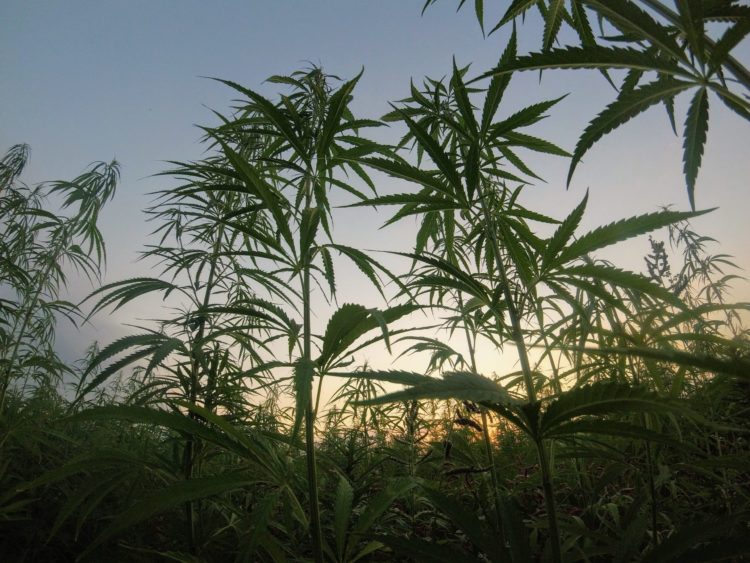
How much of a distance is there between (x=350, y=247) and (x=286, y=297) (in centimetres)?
30

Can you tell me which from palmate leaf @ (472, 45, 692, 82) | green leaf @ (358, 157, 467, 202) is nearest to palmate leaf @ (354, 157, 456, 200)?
green leaf @ (358, 157, 467, 202)

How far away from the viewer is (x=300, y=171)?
126 centimetres

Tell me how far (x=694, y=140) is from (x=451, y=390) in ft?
1.57

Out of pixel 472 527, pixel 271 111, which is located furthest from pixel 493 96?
pixel 472 527

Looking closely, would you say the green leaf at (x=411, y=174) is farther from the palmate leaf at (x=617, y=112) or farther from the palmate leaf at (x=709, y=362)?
the palmate leaf at (x=709, y=362)

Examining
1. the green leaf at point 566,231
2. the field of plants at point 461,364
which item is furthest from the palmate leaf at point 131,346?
the green leaf at point 566,231

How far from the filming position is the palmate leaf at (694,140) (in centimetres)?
57

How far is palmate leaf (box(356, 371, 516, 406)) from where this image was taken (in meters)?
0.50

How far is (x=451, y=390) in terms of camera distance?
53 centimetres

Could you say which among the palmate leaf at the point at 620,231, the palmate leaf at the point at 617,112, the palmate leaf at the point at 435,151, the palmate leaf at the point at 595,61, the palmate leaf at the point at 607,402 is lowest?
the palmate leaf at the point at 607,402

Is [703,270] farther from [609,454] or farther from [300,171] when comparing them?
[300,171]

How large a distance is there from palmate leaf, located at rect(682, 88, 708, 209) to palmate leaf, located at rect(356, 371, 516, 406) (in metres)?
0.37

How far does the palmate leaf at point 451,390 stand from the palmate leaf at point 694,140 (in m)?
0.37

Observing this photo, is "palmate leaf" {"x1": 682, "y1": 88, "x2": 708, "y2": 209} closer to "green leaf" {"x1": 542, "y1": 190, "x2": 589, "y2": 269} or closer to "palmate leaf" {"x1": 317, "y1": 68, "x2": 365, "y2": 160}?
"green leaf" {"x1": 542, "y1": 190, "x2": 589, "y2": 269}
